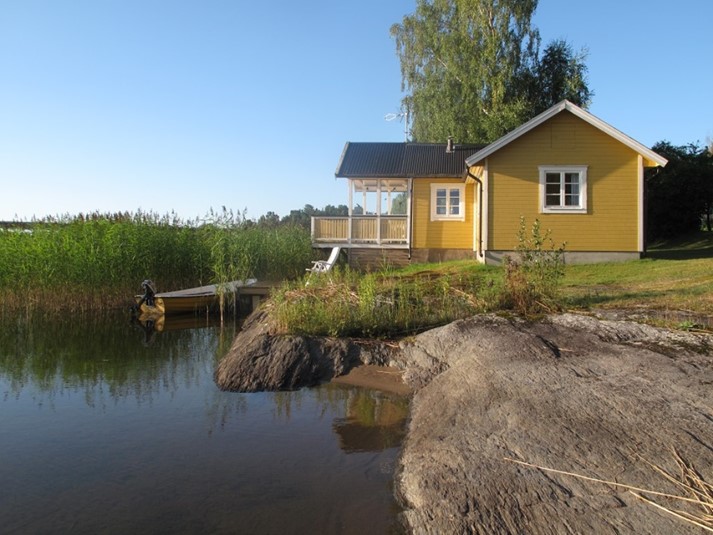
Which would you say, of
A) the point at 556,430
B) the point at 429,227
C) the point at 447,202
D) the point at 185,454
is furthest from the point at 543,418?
the point at 447,202

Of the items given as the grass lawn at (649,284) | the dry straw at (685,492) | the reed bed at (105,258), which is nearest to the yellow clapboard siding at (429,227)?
the grass lawn at (649,284)

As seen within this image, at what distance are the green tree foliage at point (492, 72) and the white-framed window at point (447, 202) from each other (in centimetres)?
841

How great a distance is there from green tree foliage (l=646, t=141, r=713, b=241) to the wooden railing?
36.3 feet

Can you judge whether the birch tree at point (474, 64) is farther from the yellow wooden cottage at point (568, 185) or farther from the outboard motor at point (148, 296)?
the outboard motor at point (148, 296)

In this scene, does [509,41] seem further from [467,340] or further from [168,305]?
[467,340]

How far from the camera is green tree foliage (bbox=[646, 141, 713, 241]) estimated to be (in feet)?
78.1

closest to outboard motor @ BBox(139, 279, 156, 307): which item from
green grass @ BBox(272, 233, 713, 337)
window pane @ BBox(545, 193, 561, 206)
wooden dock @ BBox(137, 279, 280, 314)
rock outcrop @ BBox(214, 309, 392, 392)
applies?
wooden dock @ BBox(137, 279, 280, 314)

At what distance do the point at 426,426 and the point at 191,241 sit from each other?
13.6m

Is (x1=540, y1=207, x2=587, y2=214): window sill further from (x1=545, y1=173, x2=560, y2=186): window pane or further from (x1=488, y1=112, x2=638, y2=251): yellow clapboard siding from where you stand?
(x1=545, y1=173, x2=560, y2=186): window pane

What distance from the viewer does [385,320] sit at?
875cm

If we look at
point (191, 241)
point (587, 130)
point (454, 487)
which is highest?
point (587, 130)

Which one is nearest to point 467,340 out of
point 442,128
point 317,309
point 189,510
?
point 317,309

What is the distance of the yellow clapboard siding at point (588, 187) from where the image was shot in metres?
17.6

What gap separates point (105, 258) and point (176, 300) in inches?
106
